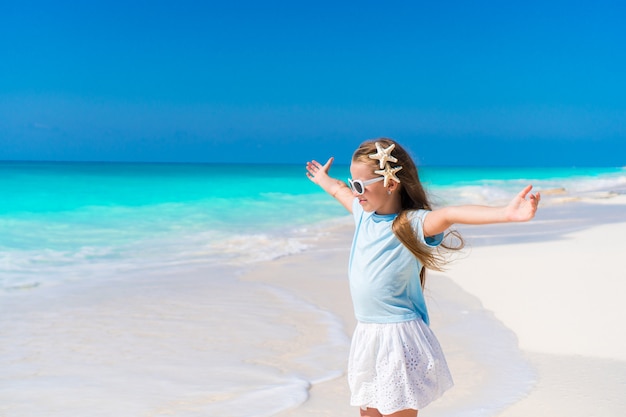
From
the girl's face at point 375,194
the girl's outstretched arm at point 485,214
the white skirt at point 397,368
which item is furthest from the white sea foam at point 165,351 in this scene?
the girl's outstretched arm at point 485,214

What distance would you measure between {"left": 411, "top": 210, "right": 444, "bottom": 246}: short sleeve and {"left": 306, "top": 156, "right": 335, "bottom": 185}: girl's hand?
3.16ft

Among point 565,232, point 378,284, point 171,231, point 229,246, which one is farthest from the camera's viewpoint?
point 171,231

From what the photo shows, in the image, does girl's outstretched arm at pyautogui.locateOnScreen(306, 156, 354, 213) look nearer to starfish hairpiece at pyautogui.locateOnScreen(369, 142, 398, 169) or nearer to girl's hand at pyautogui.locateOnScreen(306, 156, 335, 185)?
girl's hand at pyautogui.locateOnScreen(306, 156, 335, 185)

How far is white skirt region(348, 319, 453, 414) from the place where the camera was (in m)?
2.76

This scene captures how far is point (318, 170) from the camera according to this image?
150 inches

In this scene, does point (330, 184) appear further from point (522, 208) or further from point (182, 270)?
point (182, 270)

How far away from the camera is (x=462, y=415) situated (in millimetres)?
3771

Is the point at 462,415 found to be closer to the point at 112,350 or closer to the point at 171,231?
the point at 112,350

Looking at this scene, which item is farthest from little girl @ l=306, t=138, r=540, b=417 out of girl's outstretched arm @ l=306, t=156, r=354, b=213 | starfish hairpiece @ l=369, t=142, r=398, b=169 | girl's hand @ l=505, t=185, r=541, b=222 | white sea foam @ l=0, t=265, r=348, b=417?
white sea foam @ l=0, t=265, r=348, b=417

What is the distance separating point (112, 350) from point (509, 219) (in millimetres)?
3640

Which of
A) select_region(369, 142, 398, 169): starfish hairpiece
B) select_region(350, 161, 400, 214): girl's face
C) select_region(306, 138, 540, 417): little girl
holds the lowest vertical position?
select_region(306, 138, 540, 417): little girl

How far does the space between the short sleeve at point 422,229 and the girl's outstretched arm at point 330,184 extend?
1.96 ft

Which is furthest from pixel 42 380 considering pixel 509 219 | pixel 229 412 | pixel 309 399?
pixel 509 219

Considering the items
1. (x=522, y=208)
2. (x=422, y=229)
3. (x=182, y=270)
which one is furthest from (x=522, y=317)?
(x=182, y=270)
